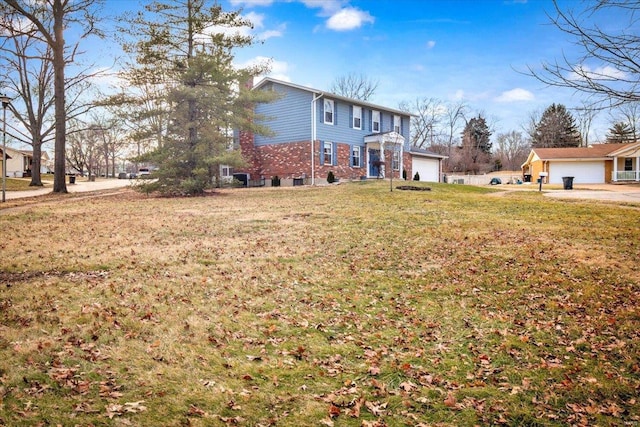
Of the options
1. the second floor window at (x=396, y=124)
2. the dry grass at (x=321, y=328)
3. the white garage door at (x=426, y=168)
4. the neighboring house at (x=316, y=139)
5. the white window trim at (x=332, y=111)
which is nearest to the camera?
the dry grass at (x=321, y=328)

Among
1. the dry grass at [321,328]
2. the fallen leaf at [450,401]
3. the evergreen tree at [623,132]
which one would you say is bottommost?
the fallen leaf at [450,401]

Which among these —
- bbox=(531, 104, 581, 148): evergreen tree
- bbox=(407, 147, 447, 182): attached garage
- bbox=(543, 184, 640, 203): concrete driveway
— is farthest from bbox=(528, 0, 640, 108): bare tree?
bbox=(531, 104, 581, 148): evergreen tree

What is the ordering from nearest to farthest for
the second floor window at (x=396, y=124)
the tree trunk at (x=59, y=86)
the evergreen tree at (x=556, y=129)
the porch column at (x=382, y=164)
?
the tree trunk at (x=59, y=86) < the porch column at (x=382, y=164) < the second floor window at (x=396, y=124) < the evergreen tree at (x=556, y=129)

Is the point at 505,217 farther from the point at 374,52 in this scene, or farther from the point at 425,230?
the point at 374,52

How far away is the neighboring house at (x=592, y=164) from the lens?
3444cm

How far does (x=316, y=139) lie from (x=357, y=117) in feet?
15.4

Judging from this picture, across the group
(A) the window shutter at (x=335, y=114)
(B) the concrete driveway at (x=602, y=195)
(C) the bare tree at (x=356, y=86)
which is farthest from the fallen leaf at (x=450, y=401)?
(C) the bare tree at (x=356, y=86)

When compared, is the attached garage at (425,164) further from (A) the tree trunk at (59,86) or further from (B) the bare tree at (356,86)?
(A) the tree trunk at (59,86)

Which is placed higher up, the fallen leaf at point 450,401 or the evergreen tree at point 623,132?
the evergreen tree at point 623,132

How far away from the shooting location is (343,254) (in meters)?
7.48

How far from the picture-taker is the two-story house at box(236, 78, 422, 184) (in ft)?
78.9

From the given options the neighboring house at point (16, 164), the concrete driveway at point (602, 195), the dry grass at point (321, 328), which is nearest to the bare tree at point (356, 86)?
the concrete driveway at point (602, 195)

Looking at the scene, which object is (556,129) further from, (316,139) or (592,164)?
(316,139)

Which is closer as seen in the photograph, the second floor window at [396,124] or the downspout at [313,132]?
the downspout at [313,132]
